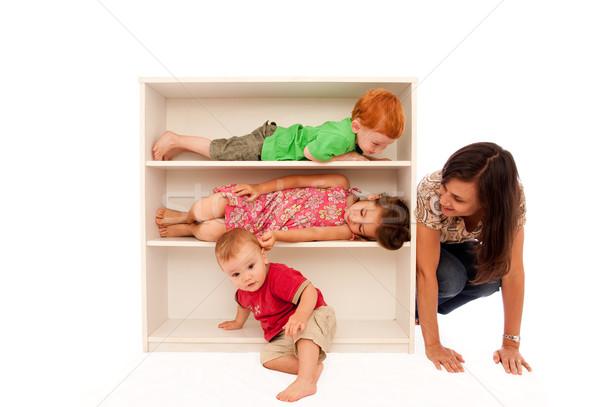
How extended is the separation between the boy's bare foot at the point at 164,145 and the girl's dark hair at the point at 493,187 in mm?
1119

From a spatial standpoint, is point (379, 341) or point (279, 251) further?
point (279, 251)

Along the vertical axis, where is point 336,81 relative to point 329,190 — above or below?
above

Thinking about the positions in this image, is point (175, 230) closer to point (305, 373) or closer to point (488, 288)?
point (305, 373)

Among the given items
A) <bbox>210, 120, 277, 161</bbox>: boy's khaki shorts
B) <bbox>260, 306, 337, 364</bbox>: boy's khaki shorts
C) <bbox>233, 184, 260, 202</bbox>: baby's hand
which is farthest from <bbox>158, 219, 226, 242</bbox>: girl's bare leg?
<bbox>260, 306, 337, 364</bbox>: boy's khaki shorts

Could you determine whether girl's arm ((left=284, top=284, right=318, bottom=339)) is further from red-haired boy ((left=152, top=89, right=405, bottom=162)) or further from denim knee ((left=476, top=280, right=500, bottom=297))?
denim knee ((left=476, top=280, right=500, bottom=297))

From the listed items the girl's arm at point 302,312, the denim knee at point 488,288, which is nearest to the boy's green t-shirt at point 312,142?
the girl's arm at point 302,312

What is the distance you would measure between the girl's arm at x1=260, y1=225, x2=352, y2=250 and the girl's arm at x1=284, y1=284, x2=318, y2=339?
0.20 m

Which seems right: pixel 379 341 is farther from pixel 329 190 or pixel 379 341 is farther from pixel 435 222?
pixel 329 190

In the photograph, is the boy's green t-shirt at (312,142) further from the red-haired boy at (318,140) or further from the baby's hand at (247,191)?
the baby's hand at (247,191)

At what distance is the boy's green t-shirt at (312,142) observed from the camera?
1.56m

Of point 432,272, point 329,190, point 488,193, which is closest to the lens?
point 488,193

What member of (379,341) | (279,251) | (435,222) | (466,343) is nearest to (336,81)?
(435,222)

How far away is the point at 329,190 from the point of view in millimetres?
1758

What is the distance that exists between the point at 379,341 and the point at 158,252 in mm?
1018
